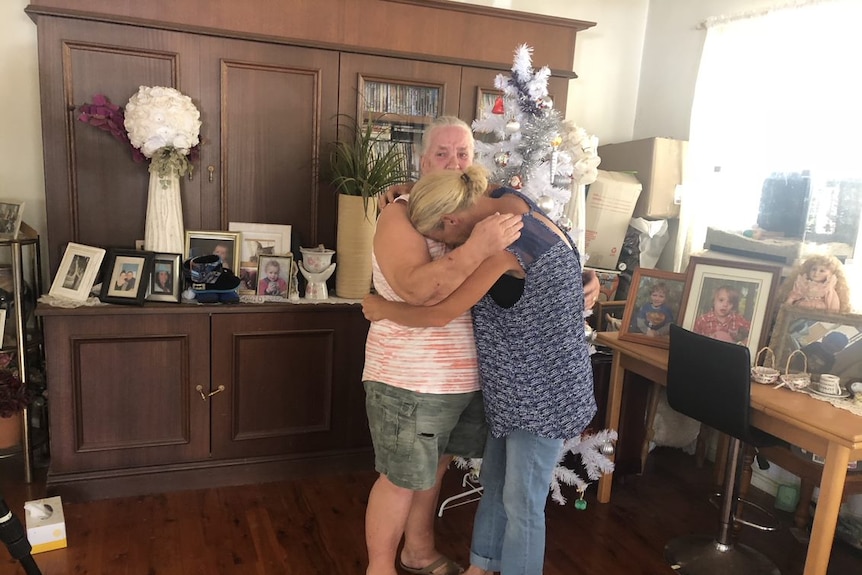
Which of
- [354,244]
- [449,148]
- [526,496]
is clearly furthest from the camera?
[354,244]

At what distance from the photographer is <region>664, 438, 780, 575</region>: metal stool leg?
7.32 feet

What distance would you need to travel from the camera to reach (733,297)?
2262 mm

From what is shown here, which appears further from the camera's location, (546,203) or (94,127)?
(94,127)

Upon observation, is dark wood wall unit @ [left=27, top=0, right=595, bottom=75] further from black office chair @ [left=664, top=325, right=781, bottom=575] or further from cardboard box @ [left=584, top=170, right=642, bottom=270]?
black office chair @ [left=664, top=325, right=781, bottom=575]

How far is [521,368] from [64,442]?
1.86m

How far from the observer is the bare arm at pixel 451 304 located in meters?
1.51

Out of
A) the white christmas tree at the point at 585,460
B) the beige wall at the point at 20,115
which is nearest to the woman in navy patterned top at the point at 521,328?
the white christmas tree at the point at 585,460

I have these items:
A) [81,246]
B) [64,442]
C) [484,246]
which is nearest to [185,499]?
[64,442]

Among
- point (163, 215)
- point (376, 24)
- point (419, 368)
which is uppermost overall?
point (376, 24)

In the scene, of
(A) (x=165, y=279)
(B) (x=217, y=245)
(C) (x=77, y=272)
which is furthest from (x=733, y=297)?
(C) (x=77, y=272)

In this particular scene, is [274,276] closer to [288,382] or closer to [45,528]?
[288,382]

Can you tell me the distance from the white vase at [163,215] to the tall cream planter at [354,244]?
0.66 m

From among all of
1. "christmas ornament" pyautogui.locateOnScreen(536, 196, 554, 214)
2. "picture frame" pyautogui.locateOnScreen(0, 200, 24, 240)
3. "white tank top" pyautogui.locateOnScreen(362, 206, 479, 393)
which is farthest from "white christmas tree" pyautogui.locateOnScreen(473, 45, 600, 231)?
"picture frame" pyautogui.locateOnScreen(0, 200, 24, 240)

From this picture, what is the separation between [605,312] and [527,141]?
1.15 m
